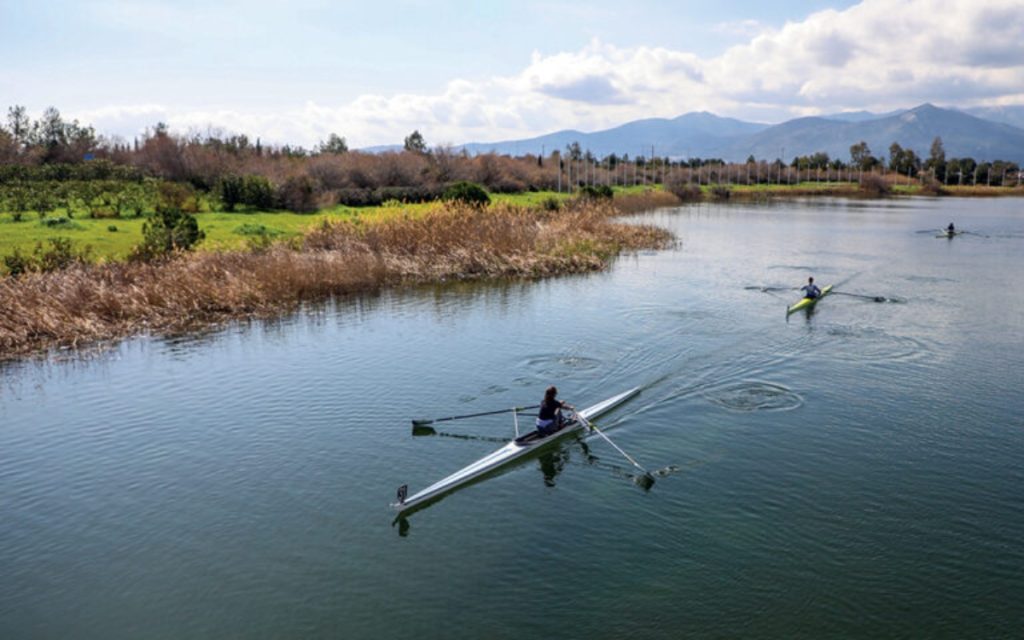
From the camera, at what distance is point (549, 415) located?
74.8 ft

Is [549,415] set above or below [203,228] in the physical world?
below

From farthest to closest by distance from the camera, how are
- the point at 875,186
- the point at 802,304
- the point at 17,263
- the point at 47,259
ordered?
the point at 875,186 → the point at 802,304 → the point at 47,259 → the point at 17,263

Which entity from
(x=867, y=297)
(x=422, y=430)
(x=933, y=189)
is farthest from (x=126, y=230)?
(x=933, y=189)

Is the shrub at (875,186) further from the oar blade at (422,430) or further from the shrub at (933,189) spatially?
the oar blade at (422,430)

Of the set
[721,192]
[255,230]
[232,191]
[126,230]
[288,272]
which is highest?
[721,192]

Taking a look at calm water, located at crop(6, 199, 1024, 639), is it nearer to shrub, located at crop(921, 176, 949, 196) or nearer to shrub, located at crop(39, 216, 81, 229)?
shrub, located at crop(39, 216, 81, 229)

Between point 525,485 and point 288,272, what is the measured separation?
90.9 ft

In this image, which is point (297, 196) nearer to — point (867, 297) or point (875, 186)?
point (867, 297)

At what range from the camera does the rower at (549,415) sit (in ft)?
74.2

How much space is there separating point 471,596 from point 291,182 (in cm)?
6326

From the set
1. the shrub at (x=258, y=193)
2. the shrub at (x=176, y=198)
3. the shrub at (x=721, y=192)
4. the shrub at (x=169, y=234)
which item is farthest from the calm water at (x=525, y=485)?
the shrub at (x=721, y=192)

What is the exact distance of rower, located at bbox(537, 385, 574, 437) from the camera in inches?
890

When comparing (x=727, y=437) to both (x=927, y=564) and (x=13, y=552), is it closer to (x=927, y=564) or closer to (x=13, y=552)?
(x=927, y=564)

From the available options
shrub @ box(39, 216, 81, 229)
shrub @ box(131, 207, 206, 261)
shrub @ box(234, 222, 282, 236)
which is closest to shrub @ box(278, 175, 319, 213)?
shrub @ box(234, 222, 282, 236)
